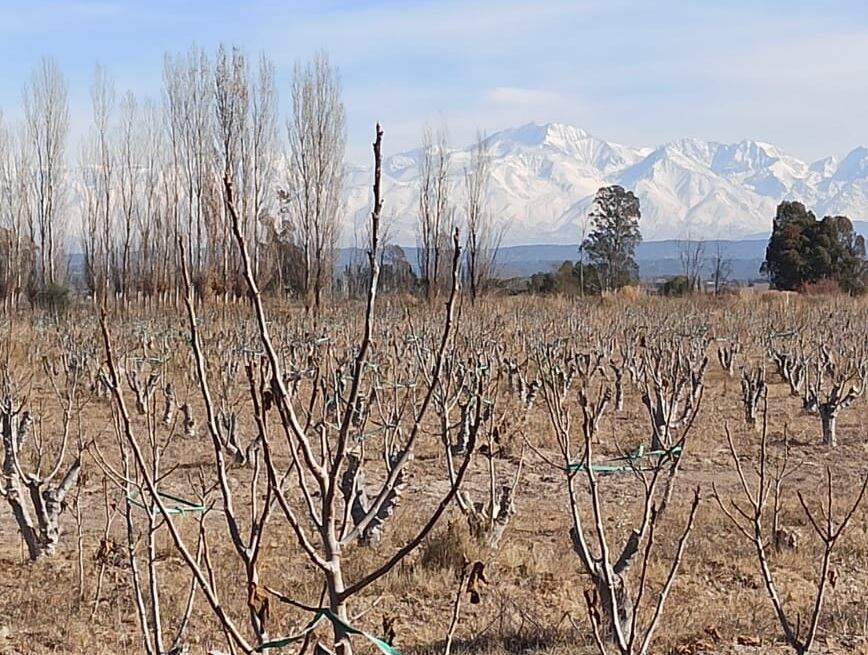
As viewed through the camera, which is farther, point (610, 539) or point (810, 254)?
point (810, 254)

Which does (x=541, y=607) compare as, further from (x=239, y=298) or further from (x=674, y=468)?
(x=239, y=298)

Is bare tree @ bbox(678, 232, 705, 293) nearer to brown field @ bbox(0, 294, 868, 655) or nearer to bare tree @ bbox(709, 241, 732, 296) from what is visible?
bare tree @ bbox(709, 241, 732, 296)

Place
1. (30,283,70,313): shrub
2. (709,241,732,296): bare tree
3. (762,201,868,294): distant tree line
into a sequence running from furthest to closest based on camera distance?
1. (762,201,868,294): distant tree line
2. (709,241,732,296): bare tree
3. (30,283,70,313): shrub

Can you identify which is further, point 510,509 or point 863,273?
point 863,273

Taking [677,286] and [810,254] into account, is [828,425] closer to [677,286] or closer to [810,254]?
[677,286]

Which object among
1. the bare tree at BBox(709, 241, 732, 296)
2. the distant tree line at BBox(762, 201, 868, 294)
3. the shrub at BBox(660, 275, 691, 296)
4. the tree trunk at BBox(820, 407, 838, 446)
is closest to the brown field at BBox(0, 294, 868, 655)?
the tree trunk at BBox(820, 407, 838, 446)

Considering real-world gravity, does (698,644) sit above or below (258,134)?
below

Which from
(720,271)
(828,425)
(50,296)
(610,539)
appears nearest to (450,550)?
(610,539)

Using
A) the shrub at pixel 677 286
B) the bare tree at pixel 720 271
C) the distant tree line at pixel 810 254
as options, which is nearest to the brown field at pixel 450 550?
the bare tree at pixel 720 271

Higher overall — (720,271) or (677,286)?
(720,271)

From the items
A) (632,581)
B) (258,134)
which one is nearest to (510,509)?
(632,581)

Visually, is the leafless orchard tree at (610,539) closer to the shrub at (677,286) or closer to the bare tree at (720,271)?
the bare tree at (720,271)

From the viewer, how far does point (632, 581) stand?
214 inches

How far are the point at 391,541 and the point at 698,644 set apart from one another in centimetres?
239
